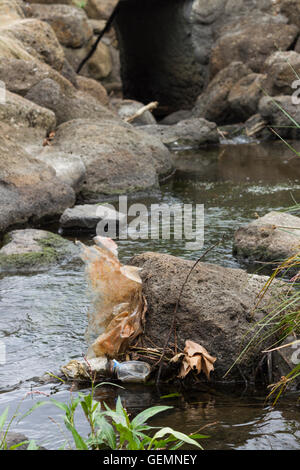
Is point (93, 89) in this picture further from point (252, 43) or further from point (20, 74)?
point (252, 43)

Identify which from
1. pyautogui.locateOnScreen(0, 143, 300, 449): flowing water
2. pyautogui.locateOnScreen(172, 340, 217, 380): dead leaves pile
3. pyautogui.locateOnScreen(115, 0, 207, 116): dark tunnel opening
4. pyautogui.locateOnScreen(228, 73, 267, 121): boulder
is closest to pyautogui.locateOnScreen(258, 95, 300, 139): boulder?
pyautogui.locateOnScreen(228, 73, 267, 121): boulder

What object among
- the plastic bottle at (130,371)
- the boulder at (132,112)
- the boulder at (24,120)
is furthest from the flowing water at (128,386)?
the boulder at (132,112)

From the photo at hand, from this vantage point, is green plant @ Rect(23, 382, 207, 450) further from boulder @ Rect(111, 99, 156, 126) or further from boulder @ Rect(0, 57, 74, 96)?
A: boulder @ Rect(111, 99, 156, 126)

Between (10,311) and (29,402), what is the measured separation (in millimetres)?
1606

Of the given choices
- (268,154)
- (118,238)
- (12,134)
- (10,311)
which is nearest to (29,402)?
(10,311)

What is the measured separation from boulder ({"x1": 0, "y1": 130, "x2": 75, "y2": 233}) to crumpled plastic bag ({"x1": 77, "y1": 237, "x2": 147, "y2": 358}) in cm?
356

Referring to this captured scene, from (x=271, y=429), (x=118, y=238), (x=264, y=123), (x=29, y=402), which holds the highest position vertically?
(x=271, y=429)

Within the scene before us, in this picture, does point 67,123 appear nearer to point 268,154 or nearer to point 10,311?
point 268,154

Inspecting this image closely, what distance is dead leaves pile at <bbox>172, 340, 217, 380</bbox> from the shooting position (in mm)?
3770

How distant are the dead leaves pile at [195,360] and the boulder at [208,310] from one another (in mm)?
95

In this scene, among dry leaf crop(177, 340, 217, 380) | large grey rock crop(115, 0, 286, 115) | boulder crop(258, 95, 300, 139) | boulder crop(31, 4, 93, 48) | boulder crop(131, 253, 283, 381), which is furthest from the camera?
large grey rock crop(115, 0, 286, 115)
